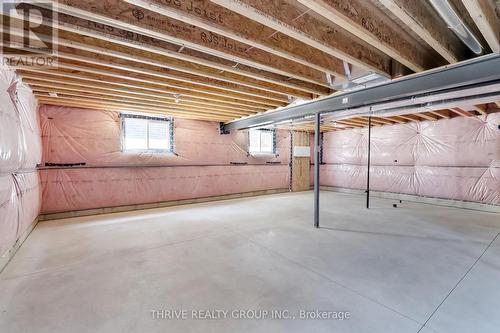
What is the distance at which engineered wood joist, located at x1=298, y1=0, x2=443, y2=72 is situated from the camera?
5.64ft

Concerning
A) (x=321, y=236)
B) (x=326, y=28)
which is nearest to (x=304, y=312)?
(x=321, y=236)

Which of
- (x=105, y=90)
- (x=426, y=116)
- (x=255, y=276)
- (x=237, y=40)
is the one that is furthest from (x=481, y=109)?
(x=105, y=90)

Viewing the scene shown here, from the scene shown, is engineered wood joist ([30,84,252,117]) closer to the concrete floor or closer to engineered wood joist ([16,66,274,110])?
engineered wood joist ([16,66,274,110])

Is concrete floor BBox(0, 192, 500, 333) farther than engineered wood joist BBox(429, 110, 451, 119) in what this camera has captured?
No

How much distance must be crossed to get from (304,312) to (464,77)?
2944mm

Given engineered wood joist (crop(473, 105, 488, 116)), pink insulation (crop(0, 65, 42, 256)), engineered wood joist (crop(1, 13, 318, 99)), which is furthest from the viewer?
engineered wood joist (crop(473, 105, 488, 116))

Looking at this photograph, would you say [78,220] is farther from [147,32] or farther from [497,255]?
[497,255]

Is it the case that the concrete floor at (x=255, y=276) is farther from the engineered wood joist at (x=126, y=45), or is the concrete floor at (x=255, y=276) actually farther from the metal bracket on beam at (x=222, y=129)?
the metal bracket on beam at (x=222, y=129)

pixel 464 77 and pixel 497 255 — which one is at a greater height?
pixel 464 77

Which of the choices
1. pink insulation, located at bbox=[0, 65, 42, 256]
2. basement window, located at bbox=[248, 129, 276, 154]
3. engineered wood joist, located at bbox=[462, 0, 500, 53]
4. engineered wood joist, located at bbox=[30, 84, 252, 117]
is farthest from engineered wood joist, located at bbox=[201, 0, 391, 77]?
basement window, located at bbox=[248, 129, 276, 154]

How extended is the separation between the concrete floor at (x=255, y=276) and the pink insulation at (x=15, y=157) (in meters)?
0.39

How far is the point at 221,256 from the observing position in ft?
8.92

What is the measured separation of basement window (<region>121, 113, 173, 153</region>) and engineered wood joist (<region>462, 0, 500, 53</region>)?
5.58m

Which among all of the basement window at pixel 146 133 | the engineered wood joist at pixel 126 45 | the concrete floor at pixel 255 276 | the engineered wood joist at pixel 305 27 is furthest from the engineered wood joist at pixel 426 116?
the basement window at pixel 146 133
